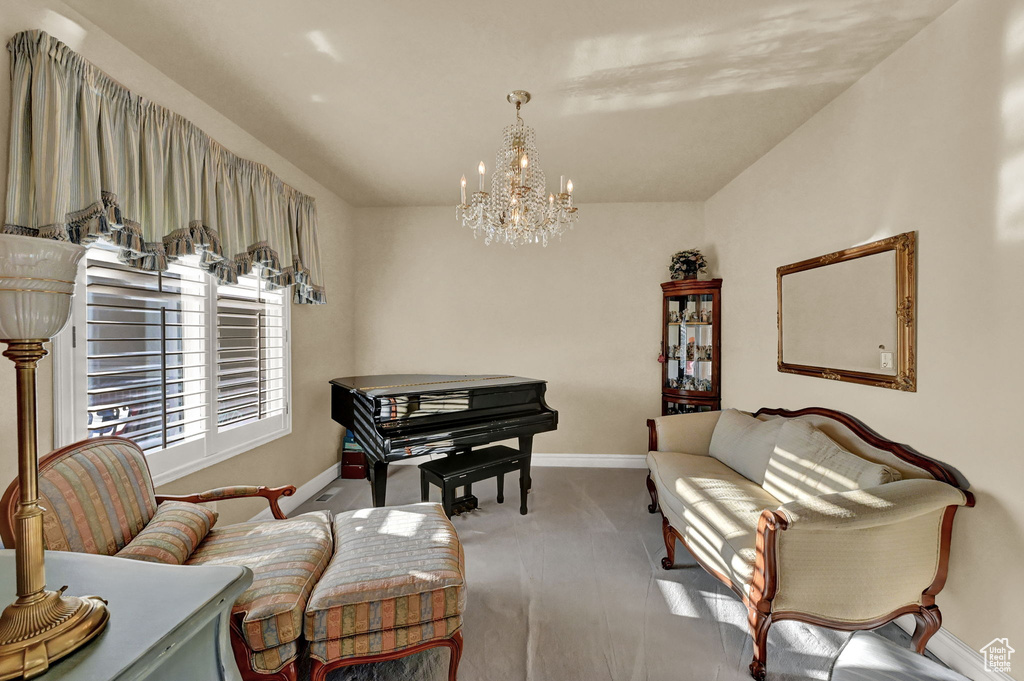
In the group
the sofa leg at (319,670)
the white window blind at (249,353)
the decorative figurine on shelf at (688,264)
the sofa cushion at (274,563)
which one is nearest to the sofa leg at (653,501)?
the decorative figurine on shelf at (688,264)

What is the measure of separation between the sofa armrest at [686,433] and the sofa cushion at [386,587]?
198 cm

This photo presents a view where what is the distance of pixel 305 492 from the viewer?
11.7 feet

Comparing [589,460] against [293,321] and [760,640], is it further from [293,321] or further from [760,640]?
[293,321]

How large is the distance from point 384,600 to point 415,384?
5.81ft

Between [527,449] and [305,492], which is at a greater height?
[527,449]

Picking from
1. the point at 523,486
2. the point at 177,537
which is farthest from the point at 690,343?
the point at 177,537

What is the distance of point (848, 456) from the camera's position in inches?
82.4

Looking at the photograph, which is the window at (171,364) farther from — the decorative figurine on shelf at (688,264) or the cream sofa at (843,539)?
the decorative figurine on shelf at (688,264)

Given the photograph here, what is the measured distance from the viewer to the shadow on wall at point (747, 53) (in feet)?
5.98

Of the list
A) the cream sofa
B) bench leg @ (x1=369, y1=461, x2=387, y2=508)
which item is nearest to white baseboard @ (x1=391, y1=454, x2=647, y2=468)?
bench leg @ (x1=369, y1=461, x2=387, y2=508)

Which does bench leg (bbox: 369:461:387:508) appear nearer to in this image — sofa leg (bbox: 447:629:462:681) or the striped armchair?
the striped armchair

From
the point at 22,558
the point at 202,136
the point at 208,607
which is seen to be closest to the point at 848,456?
the point at 208,607

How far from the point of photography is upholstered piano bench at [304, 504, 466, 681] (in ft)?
4.85

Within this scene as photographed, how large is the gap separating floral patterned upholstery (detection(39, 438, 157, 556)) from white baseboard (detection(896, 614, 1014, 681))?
3273 mm
